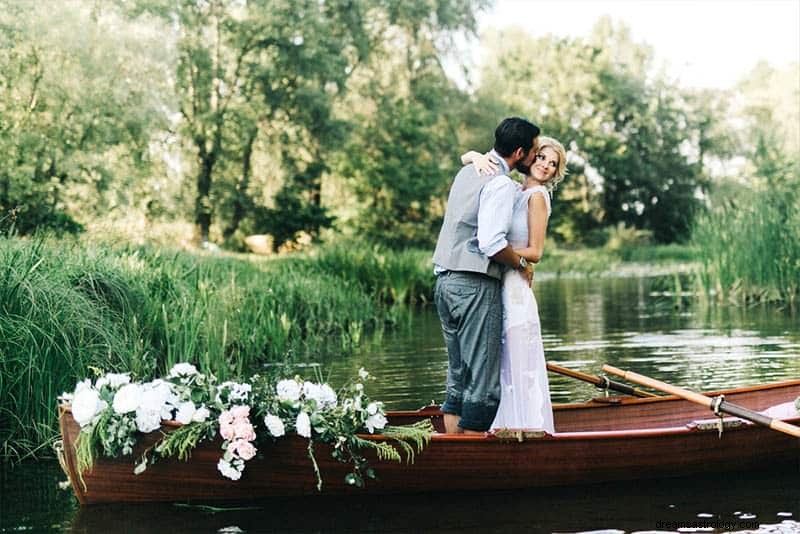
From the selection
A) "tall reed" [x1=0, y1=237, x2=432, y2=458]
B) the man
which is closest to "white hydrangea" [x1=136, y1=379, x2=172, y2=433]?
"tall reed" [x1=0, y1=237, x2=432, y2=458]

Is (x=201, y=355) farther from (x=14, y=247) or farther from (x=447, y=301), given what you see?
(x=447, y=301)

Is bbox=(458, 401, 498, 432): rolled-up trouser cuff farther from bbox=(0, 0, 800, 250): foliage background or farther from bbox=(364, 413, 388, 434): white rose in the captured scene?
bbox=(0, 0, 800, 250): foliage background

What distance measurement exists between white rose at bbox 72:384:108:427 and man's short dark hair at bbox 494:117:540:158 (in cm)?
237

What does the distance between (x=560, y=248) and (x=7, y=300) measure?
1534 inches

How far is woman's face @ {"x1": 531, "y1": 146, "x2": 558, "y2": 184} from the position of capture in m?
5.75

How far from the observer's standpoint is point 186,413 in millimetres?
5238

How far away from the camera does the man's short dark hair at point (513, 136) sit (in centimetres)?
Answer: 558

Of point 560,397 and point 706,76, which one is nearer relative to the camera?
point 560,397

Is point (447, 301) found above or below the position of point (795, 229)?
below

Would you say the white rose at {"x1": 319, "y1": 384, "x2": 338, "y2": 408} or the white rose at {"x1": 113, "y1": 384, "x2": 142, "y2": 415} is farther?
the white rose at {"x1": 319, "y1": 384, "x2": 338, "y2": 408}

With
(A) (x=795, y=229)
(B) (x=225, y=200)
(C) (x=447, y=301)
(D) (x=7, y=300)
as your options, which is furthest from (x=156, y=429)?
(B) (x=225, y=200)

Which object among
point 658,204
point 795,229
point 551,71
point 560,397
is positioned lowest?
point 560,397

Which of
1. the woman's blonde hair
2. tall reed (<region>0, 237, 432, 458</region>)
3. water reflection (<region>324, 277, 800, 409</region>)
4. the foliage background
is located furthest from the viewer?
the foliage background

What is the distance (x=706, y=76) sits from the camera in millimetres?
51625
